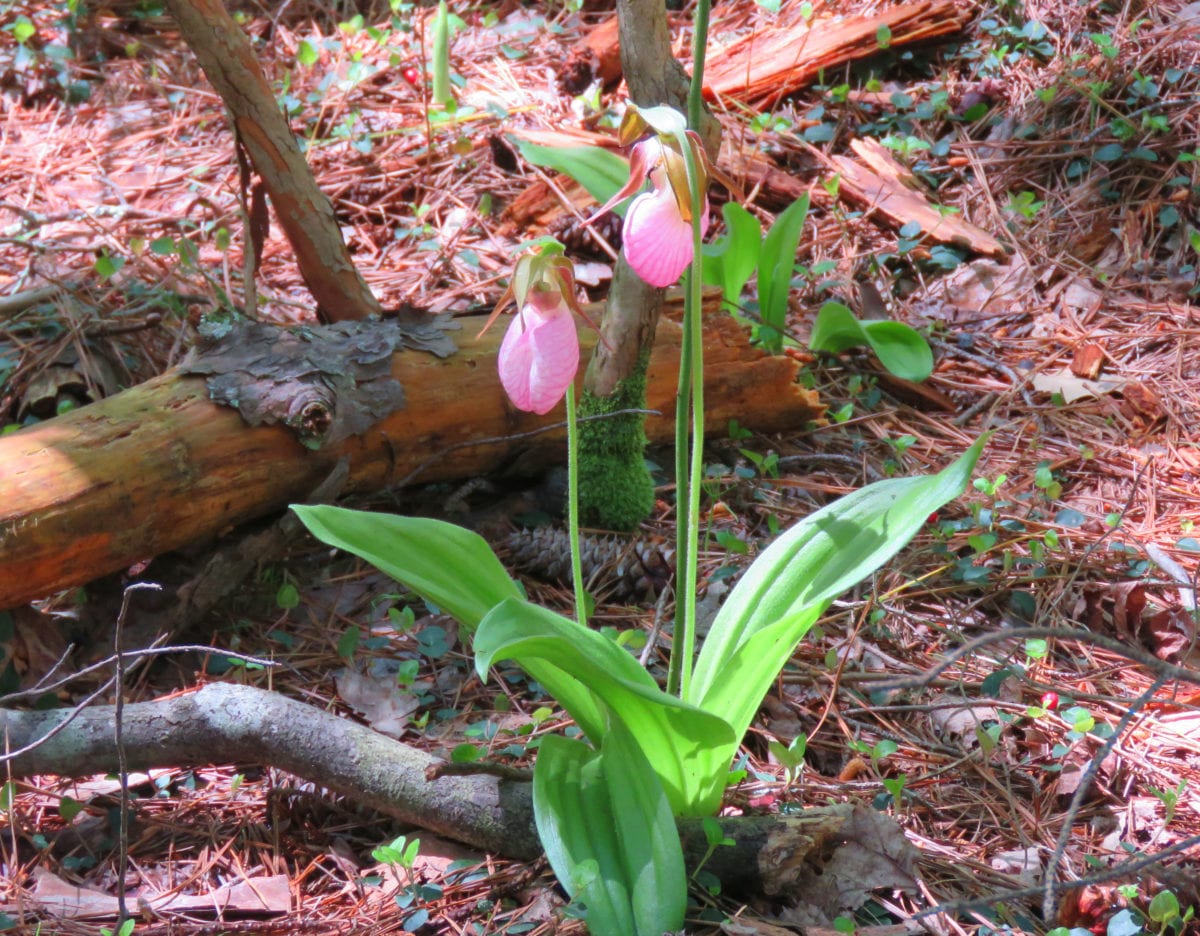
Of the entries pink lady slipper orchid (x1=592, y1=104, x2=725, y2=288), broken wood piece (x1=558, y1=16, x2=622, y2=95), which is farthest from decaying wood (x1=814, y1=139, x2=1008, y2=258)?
pink lady slipper orchid (x1=592, y1=104, x2=725, y2=288)

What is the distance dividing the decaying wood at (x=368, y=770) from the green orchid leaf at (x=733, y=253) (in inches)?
60.0

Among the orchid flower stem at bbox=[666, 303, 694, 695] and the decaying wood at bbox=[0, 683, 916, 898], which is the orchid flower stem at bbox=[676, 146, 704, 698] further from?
the decaying wood at bbox=[0, 683, 916, 898]

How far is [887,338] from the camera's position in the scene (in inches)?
106

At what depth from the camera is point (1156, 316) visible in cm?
288

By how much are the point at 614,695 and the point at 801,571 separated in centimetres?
39

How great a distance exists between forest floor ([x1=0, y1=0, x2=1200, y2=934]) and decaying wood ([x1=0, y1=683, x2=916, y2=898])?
0.06m

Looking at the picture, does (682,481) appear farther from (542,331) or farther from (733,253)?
(733,253)

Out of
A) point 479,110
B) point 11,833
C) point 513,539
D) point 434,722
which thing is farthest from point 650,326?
point 479,110

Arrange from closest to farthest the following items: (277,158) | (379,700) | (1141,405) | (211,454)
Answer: (379,700), (211,454), (277,158), (1141,405)

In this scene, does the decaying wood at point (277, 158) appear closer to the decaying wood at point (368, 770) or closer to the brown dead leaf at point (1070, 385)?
the decaying wood at point (368, 770)

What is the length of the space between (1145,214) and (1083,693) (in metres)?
1.95

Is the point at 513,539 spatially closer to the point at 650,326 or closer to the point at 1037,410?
the point at 650,326

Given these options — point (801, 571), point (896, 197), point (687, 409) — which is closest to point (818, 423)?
point (896, 197)

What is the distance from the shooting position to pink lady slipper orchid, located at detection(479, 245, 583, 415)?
1.35 metres
